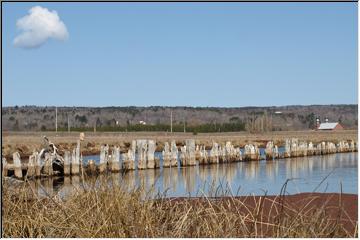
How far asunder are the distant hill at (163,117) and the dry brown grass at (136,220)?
88627 mm

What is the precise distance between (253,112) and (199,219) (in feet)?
410

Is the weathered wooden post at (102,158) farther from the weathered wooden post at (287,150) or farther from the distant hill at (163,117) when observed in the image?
the distant hill at (163,117)

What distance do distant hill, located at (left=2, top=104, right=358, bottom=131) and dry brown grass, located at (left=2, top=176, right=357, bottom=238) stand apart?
3489 inches

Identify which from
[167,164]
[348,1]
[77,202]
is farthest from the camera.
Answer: [167,164]

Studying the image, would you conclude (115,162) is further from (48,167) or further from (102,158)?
(48,167)

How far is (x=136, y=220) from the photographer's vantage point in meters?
6.46

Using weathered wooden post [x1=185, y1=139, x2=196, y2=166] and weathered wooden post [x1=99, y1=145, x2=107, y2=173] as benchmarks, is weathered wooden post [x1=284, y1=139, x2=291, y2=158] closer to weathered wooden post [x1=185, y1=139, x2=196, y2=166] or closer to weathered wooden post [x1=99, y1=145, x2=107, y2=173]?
weathered wooden post [x1=185, y1=139, x2=196, y2=166]

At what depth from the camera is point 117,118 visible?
121 m

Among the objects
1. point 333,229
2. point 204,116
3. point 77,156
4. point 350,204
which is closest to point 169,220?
point 333,229

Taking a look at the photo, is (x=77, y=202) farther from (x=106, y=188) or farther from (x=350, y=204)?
(x=350, y=204)

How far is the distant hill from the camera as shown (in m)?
106

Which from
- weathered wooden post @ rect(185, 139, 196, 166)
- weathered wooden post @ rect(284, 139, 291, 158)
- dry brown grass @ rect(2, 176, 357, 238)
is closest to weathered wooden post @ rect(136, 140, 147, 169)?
weathered wooden post @ rect(185, 139, 196, 166)

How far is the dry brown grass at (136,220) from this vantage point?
6227mm

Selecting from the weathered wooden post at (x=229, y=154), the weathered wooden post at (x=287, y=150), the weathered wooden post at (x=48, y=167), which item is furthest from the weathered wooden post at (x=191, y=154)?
the weathered wooden post at (x=287, y=150)
